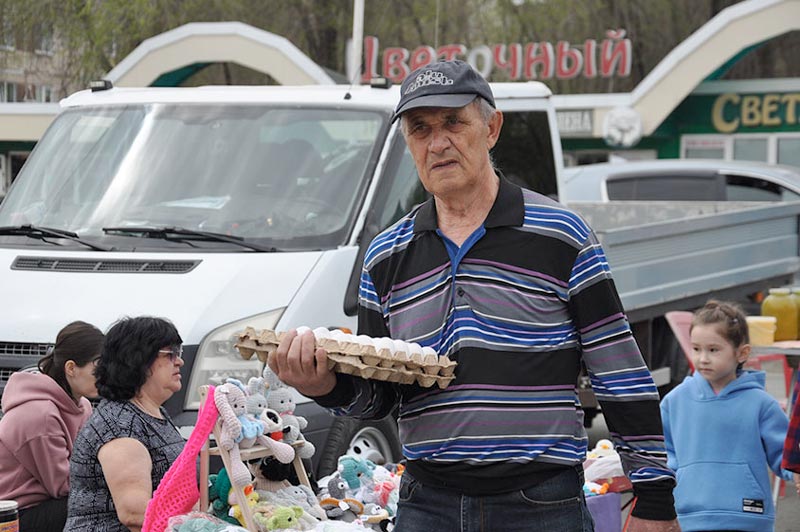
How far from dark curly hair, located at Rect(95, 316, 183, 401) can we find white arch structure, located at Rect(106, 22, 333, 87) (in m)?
18.0

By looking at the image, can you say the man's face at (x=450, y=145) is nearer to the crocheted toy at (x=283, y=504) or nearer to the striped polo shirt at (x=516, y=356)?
the striped polo shirt at (x=516, y=356)

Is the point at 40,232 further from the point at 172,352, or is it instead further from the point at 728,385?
the point at 728,385

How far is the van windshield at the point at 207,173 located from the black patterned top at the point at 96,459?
1967 mm

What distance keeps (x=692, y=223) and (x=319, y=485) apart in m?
5.35

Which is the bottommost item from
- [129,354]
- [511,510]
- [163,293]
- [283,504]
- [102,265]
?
[283,504]

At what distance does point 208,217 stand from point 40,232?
922 mm

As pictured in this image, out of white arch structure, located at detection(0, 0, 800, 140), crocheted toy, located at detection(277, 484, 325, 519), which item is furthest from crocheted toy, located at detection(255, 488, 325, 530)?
white arch structure, located at detection(0, 0, 800, 140)

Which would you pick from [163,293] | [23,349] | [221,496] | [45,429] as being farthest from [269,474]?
[23,349]

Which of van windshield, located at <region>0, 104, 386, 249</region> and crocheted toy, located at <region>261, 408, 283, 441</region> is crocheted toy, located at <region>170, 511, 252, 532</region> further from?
van windshield, located at <region>0, 104, 386, 249</region>

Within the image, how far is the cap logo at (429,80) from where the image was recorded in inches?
124

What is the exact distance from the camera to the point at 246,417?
5082 mm

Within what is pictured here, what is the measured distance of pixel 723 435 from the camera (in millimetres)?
5512

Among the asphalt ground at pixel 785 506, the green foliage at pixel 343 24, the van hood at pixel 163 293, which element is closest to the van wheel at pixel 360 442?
the van hood at pixel 163 293

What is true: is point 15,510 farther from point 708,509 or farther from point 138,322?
point 708,509
